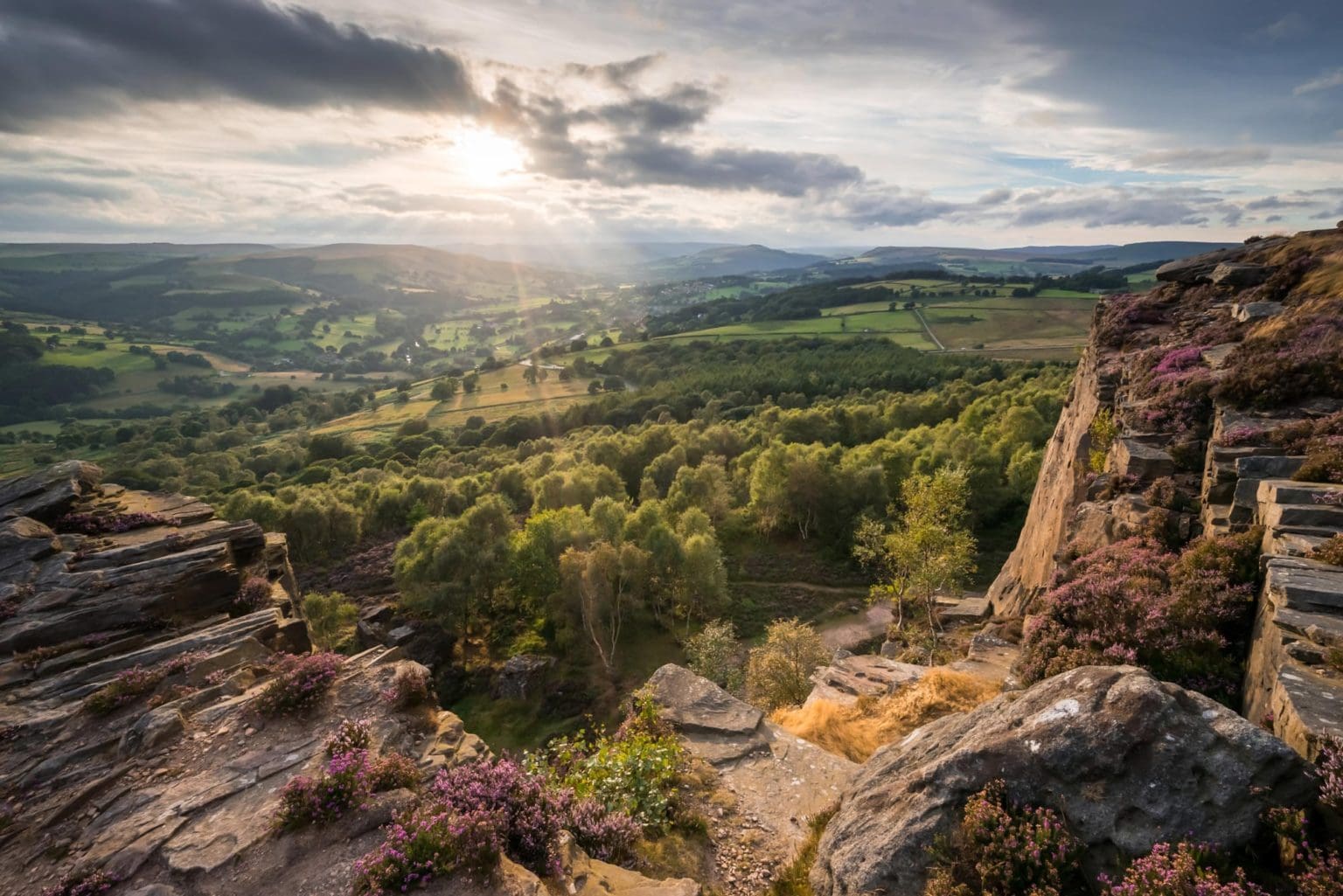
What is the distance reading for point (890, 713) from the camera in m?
19.2

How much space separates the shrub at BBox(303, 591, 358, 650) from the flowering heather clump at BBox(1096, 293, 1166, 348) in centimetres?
5379

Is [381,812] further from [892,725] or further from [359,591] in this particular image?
[359,591]

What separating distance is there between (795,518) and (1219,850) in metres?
54.7

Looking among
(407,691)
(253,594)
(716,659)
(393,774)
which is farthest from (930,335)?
(393,774)

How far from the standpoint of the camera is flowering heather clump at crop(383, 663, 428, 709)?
50.6 ft

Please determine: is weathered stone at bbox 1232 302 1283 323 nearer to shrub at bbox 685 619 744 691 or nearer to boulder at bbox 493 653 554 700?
shrub at bbox 685 619 744 691

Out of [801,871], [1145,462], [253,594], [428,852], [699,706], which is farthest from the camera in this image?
[253,594]

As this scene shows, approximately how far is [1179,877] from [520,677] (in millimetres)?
40736

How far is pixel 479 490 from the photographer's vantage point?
7425 cm

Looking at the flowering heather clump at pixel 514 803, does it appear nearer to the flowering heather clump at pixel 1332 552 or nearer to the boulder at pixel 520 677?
the flowering heather clump at pixel 1332 552

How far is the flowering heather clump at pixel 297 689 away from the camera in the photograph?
593 inches

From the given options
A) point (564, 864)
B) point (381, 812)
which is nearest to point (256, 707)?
point (381, 812)

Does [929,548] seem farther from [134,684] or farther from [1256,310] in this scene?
[134,684]

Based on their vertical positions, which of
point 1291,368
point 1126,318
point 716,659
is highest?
point 1126,318
